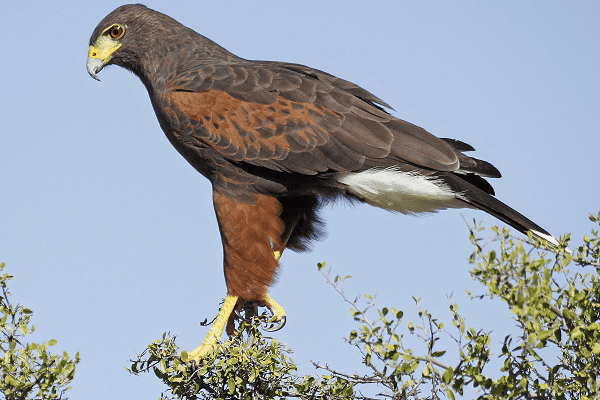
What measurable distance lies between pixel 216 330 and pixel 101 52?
2.82 m

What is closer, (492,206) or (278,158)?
(492,206)

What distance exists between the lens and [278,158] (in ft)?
15.6

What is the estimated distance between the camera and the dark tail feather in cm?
424

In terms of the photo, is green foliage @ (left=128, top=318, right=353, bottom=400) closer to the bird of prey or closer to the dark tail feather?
the bird of prey

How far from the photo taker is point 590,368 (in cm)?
290

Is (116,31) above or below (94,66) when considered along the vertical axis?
above

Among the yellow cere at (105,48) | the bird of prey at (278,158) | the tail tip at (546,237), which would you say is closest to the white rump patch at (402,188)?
the bird of prey at (278,158)

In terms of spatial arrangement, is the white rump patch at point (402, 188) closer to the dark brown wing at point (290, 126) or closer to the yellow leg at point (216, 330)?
the dark brown wing at point (290, 126)

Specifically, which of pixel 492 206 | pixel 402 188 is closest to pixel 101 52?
pixel 402 188

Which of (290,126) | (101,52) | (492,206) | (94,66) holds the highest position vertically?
(101,52)

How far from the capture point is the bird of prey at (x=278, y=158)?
473 cm

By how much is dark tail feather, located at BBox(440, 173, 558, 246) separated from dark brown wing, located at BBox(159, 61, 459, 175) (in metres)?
0.12

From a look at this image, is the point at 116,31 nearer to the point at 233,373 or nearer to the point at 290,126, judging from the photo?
the point at 290,126

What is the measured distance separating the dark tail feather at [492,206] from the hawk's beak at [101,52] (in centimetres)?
321
